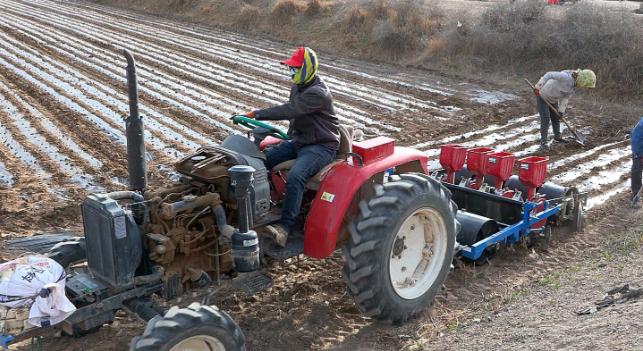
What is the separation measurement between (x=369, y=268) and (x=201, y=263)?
1.19 metres

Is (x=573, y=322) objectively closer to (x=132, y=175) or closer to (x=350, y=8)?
(x=132, y=175)

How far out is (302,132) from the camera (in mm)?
5121

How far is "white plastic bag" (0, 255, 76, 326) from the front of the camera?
377cm

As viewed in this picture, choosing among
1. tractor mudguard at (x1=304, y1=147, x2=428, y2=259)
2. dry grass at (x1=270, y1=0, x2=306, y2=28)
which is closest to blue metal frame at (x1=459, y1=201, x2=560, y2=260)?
tractor mudguard at (x1=304, y1=147, x2=428, y2=259)

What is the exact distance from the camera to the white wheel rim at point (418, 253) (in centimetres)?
505

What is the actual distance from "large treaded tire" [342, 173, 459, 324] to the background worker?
623 cm

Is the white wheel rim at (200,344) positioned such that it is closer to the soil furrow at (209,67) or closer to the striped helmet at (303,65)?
the striped helmet at (303,65)

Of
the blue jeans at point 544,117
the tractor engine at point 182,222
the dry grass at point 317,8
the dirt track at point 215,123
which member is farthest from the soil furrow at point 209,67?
the tractor engine at point 182,222

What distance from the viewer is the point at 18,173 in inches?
333

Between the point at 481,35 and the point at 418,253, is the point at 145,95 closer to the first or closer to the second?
the point at 481,35

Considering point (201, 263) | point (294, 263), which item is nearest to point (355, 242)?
point (201, 263)

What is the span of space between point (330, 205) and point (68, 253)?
1.89 m

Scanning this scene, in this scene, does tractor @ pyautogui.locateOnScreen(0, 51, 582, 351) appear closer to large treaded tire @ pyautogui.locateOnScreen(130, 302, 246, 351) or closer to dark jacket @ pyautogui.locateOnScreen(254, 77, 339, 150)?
large treaded tire @ pyautogui.locateOnScreen(130, 302, 246, 351)

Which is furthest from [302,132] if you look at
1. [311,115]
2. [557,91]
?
[557,91]
